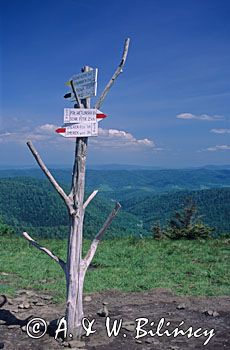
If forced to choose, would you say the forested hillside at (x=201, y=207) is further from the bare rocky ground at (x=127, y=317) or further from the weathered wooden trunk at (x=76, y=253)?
the weathered wooden trunk at (x=76, y=253)

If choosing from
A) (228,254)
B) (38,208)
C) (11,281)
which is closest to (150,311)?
(11,281)

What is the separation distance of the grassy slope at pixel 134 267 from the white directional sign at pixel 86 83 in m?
4.15

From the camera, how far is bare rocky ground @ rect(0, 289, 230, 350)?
551cm

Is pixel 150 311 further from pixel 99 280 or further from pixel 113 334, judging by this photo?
pixel 99 280

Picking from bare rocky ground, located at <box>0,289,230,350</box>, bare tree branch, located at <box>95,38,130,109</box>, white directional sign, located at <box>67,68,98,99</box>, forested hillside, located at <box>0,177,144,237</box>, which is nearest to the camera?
bare rocky ground, located at <box>0,289,230,350</box>

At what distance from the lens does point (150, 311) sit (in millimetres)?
6953

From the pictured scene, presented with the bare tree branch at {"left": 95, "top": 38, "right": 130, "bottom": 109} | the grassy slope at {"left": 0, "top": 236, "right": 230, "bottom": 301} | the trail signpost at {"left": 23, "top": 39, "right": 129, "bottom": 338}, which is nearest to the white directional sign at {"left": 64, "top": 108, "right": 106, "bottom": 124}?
the trail signpost at {"left": 23, "top": 39, "right": 129, "bottom": 338}

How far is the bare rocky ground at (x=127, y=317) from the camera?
551 centimetres

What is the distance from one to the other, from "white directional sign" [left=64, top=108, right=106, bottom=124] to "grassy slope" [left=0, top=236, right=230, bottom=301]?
12.5 feet

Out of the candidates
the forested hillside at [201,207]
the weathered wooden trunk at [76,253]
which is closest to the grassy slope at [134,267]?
the weathered wooden trunk at [76,253]

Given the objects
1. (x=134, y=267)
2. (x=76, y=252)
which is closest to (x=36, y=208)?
(x=134, y=267)

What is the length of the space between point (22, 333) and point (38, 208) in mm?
103010

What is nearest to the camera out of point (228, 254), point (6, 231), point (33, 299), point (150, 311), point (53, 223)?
point (150, 311)

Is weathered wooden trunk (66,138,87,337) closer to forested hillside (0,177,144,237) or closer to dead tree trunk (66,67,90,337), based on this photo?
dead tree trunk (66,67,90,337)
